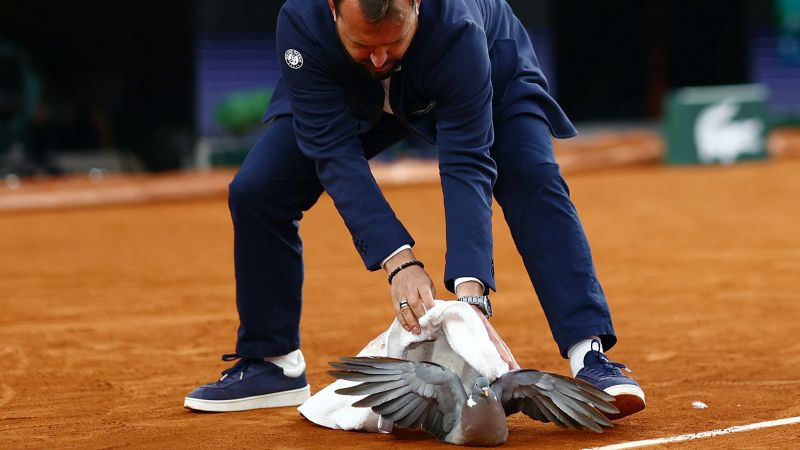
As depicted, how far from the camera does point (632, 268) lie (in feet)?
25.6

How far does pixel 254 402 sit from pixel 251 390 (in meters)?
0.04

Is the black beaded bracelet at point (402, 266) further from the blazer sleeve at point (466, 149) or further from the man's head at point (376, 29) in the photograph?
the man's head at point (376, 29)

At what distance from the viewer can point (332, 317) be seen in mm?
6352

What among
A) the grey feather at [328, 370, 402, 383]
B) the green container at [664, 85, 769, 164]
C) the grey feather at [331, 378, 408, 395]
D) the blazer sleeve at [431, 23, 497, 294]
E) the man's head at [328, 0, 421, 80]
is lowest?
the green container at [664, 85, 769, 164]

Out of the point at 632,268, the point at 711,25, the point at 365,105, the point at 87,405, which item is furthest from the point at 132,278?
the point at 711,25

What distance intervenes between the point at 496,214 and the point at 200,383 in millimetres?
5528

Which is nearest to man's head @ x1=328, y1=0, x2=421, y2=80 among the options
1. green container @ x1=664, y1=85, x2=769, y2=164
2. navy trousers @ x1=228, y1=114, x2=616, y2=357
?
navy trousers @ x1=228, y1=114, x2=616, y2=357

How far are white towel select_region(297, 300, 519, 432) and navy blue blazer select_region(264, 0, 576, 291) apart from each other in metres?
0.12

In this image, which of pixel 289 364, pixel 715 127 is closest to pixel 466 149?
pixel 289 364

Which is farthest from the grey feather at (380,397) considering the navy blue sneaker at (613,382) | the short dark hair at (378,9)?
the short dark hair at (378,9)

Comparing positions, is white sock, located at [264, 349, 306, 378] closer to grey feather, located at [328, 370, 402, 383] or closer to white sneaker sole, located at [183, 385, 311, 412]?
white sneaker sole, located at [183, 385, 311, 412]

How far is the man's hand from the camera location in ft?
12.4

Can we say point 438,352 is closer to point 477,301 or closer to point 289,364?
point 477,301

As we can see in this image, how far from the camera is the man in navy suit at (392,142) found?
3.83 metres
